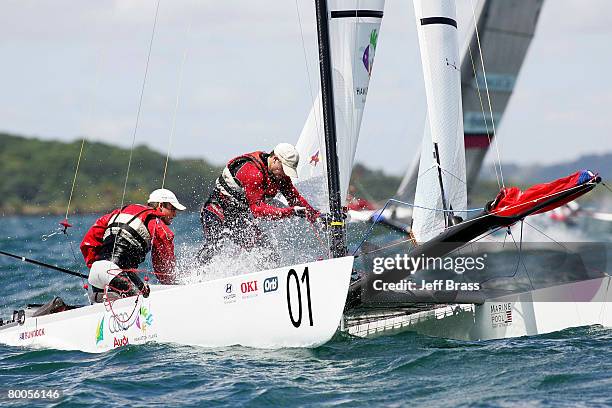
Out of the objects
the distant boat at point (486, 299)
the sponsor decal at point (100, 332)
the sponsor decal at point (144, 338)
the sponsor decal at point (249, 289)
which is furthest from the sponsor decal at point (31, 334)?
the distant boat at point (486, 299)

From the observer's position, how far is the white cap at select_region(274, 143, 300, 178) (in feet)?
23.1

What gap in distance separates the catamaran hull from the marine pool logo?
2.65 metres

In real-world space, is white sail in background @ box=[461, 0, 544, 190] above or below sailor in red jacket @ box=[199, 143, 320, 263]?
above

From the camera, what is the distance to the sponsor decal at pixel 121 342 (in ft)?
22.0

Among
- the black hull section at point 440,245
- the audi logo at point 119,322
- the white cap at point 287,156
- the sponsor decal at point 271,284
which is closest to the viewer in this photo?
the sponsor decal at point 271,284

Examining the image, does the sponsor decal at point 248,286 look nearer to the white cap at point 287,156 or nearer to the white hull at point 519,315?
the white hull at point 519,315

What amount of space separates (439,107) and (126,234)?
2.85m

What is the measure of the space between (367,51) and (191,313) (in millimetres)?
2875

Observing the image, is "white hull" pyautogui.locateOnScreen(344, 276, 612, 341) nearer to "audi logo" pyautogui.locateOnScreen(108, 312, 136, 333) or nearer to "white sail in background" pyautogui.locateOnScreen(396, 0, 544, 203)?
"audi logo" pyautogui.locateOnScreen(108, 312, 136, 333)

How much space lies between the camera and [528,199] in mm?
6363

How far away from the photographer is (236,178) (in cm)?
715

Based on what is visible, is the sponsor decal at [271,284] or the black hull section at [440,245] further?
the black hull section at [440,245]

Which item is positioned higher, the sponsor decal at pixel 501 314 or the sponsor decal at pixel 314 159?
the sponsor decal at pixel 314 159

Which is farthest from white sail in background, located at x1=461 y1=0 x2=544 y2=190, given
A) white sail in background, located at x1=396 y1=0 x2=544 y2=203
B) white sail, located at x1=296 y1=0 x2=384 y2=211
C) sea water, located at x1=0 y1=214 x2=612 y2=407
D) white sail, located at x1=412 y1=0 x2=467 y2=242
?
sea water, located at x1=0 y1=214 x2=612 y2=407
